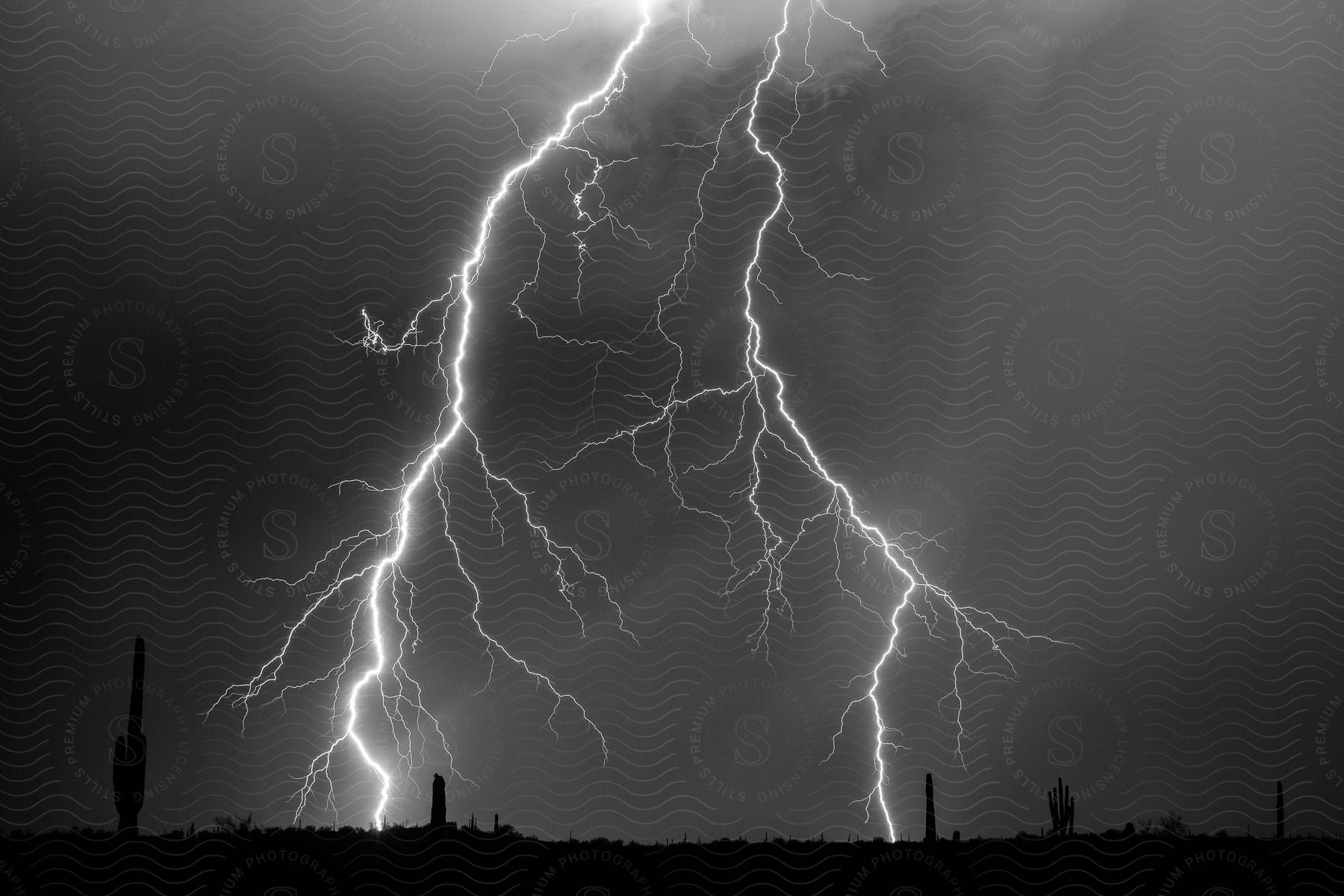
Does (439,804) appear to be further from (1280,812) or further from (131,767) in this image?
(1280,812)

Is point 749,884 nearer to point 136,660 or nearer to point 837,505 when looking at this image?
point 837,505

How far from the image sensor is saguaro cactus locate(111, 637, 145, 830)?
12547mm

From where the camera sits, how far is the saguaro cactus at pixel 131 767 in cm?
1255

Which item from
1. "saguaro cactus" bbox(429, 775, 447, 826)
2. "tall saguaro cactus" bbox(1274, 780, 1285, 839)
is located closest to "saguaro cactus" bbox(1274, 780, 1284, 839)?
"tall saguaro cactus" bbox(1274, 780, 1285, 839)

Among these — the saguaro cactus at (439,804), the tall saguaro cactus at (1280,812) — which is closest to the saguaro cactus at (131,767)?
the saguaro cactus at (439,804)

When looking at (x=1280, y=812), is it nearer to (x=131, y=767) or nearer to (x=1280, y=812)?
(x=1280, y=812)

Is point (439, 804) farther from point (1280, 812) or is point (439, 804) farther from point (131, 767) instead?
point (1280, 812)

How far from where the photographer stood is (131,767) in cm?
1280

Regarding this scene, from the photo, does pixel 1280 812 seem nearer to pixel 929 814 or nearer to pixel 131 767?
pixel 929 814

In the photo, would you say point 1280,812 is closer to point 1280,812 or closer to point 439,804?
point 1280,812

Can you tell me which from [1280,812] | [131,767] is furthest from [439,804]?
[1280,812]

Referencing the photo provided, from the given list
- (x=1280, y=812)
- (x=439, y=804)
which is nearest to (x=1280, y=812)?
(x=1280, y=812)

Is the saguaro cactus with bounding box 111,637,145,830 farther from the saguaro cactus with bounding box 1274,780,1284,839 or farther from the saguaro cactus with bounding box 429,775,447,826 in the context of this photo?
the saguaro cactus with bounding box 1274,780,1284,839

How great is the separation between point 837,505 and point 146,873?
8.64 meters
